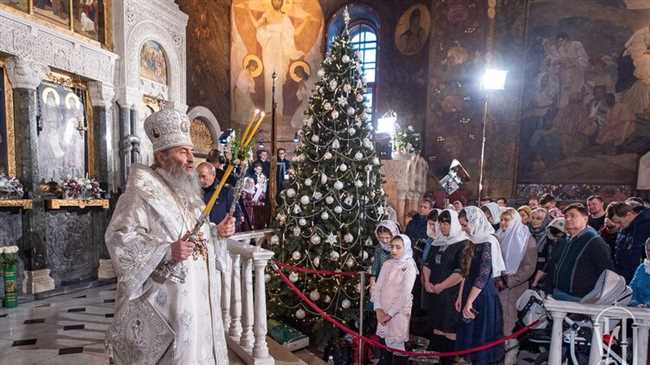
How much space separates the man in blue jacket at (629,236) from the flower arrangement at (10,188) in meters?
9.03

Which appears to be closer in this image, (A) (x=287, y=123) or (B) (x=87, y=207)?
(B) (x=87, y=207)

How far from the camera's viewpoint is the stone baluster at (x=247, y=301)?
3609mm

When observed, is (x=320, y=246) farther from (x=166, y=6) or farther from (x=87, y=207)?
(x=166, y=6)

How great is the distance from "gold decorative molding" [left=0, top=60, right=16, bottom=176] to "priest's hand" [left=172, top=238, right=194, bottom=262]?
6.68 metres

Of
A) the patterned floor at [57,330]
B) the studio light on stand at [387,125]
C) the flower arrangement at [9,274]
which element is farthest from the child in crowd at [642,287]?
the studio light on stand at [387,125]

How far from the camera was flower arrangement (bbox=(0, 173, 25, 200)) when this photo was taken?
6.07 m

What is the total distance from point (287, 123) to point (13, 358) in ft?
40.5

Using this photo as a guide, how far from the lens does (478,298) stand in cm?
371

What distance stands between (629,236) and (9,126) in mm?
9485

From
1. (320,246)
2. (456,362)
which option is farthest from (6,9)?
(456,362)

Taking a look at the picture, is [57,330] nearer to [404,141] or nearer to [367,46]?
[404,141]

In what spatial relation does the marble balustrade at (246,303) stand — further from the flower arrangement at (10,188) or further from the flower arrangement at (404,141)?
the flower arrangement at (404,141)

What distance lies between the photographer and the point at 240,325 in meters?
4.07

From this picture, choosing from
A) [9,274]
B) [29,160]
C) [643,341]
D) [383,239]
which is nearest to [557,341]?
[643,341]
